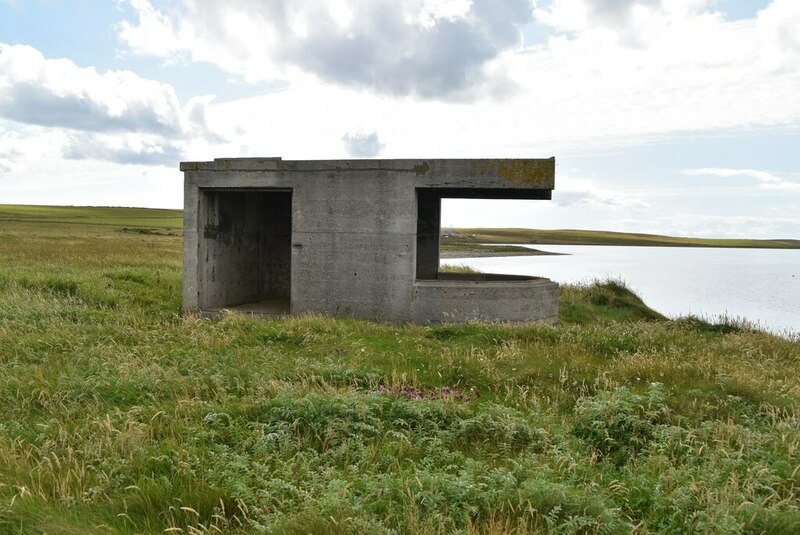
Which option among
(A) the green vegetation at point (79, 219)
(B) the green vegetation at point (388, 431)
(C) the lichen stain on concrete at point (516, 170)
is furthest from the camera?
(A) the green vegetation at point (79, 219)

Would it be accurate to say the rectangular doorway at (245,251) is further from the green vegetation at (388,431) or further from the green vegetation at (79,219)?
the green vegetation at (79,219)

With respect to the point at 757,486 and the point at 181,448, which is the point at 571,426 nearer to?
the point at 757,486

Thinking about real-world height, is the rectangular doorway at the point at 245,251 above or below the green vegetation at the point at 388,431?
above

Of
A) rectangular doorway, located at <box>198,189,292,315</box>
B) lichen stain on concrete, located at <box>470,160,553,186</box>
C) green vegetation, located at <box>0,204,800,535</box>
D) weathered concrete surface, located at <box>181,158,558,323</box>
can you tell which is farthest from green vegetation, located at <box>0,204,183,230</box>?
green vegetation, located at <box>0,204,800,535</box>

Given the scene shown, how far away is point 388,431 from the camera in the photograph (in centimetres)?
508

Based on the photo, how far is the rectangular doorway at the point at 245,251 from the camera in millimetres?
12391

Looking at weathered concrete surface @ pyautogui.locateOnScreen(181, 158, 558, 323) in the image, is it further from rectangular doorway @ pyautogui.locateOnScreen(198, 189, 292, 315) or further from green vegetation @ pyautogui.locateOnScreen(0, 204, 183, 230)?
green vegetation @ pyautogui.locateOnScreen(0, 204, 183, 230)

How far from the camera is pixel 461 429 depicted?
5305 millimetres

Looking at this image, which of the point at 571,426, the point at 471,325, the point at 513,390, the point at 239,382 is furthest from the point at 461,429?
the point at 471,325

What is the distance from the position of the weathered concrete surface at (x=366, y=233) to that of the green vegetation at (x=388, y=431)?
140cm

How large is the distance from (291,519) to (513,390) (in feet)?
12.5

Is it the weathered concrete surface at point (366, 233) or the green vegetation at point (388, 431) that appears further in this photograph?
the weathered concrete surface at point (366, 233)

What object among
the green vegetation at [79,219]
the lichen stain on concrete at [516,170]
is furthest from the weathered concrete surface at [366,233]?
the green vegetation at [79,219]

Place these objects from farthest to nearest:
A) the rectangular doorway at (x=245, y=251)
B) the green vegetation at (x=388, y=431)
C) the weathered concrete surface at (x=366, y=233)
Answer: the rectangular doorway at (x=245, y=251) < the weathered concrete surface at (x=366, y=233) < the green vegetation at (x=388, y=431)
